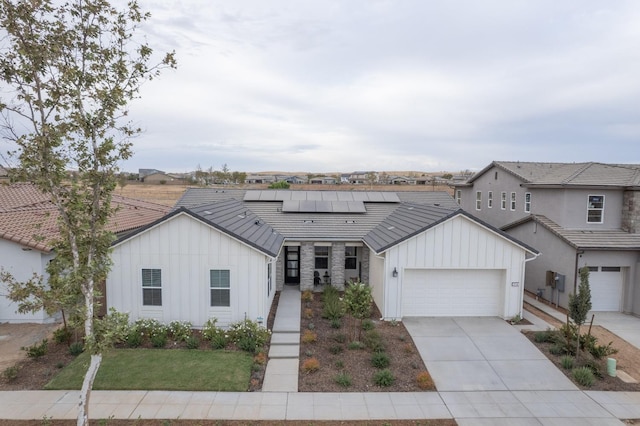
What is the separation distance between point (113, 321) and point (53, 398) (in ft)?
11.2

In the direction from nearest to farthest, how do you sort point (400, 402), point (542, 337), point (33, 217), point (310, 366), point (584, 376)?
point (400, 402) < point (584, 376) < point (310, 366) < point (542, 337) < point (33, 217)

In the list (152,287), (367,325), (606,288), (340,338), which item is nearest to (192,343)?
(152,287)

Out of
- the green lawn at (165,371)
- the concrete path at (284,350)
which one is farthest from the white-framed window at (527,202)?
the green lawn at (165,371)

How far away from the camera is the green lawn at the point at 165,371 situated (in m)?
9.70

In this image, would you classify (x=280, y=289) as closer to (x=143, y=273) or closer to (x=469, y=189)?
(x=143, y=273)

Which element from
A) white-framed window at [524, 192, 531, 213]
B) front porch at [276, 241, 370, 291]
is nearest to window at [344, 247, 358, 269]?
front porch at [276, 241, 370, 291]

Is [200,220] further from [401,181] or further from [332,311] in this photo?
[401,181]

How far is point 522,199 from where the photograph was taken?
2075 centimetres

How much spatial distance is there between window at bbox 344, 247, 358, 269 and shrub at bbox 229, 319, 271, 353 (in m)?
7.29

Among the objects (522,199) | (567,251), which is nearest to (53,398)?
(567,251)

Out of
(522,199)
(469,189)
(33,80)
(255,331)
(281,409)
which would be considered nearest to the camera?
(33,80)

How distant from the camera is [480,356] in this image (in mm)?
11727

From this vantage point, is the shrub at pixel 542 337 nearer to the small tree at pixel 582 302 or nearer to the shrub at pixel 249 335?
the small tree at pixel 582 302

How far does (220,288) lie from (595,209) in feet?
54.5
